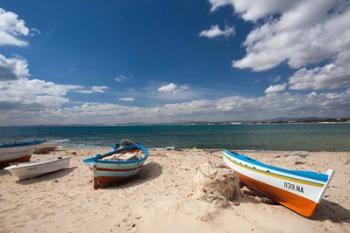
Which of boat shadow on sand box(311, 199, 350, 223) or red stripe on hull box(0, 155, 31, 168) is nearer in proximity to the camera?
boat shadow on sand box(311, 199, 350, 223)

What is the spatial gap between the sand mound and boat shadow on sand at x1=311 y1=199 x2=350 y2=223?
2.18 m

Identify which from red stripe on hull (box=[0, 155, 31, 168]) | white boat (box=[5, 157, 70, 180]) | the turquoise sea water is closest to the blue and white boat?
white boat (box=[5, 157, 70, 180])

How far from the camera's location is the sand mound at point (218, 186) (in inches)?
217

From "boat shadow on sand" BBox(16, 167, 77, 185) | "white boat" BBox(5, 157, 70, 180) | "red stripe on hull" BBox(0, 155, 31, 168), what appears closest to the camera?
"white boat" BBox(5, 157, 70, 180)

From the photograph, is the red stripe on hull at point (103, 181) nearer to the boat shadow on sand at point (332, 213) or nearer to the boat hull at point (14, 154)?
the boat shadow on sand at point (332, 213)

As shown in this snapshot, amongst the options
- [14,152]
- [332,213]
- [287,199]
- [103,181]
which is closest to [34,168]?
[14,152]

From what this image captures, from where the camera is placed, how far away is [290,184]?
18.1 ft

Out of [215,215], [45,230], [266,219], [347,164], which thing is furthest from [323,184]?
[347,164]

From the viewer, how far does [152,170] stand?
411 inches

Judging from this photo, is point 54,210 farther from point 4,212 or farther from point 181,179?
point 181,179

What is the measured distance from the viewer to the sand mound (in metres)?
5.51

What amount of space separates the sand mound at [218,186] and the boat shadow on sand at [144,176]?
3.66m

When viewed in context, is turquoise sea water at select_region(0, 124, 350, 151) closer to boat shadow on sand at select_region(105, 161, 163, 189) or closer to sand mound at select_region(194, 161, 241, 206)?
boat shadow on sand at select_region(105, 161, 163, 189)

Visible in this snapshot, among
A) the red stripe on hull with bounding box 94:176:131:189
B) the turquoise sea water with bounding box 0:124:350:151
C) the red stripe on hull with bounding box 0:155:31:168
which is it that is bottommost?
the turquoise sea water with bounding box 0:124:350:151
